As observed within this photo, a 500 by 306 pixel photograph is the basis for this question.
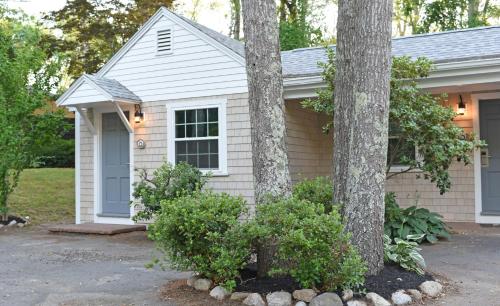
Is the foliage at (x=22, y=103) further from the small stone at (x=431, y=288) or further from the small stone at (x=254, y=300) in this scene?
the small stone at (x=431, y=288)

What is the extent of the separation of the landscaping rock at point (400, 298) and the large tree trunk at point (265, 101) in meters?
1.21

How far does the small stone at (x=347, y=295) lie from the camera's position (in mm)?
4525

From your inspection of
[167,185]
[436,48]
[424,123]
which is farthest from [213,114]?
[436,48]

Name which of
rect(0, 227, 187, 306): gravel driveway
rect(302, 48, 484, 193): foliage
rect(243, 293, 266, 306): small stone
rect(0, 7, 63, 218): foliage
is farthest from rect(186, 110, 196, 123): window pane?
rect(243, 293, 266, 306): small stone

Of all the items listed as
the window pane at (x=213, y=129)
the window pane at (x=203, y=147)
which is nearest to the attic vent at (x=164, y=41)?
the window pane at (x=213, y=129)

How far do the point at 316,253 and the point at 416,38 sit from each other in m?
7.52

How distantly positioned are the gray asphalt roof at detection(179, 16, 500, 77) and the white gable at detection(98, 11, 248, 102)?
0.24 meters

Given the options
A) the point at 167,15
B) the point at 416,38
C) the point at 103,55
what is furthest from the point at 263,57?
the point at 103,55

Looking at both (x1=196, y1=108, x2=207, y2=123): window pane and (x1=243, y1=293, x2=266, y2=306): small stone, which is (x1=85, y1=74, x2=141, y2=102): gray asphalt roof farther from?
(x1=243, y1=293, x2=266, y2=306): small stone

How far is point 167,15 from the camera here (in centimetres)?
1033

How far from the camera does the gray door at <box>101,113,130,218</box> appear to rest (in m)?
10.8

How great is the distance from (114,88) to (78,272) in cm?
482

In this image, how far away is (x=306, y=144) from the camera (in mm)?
10602

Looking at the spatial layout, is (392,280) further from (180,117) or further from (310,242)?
(180,117)
